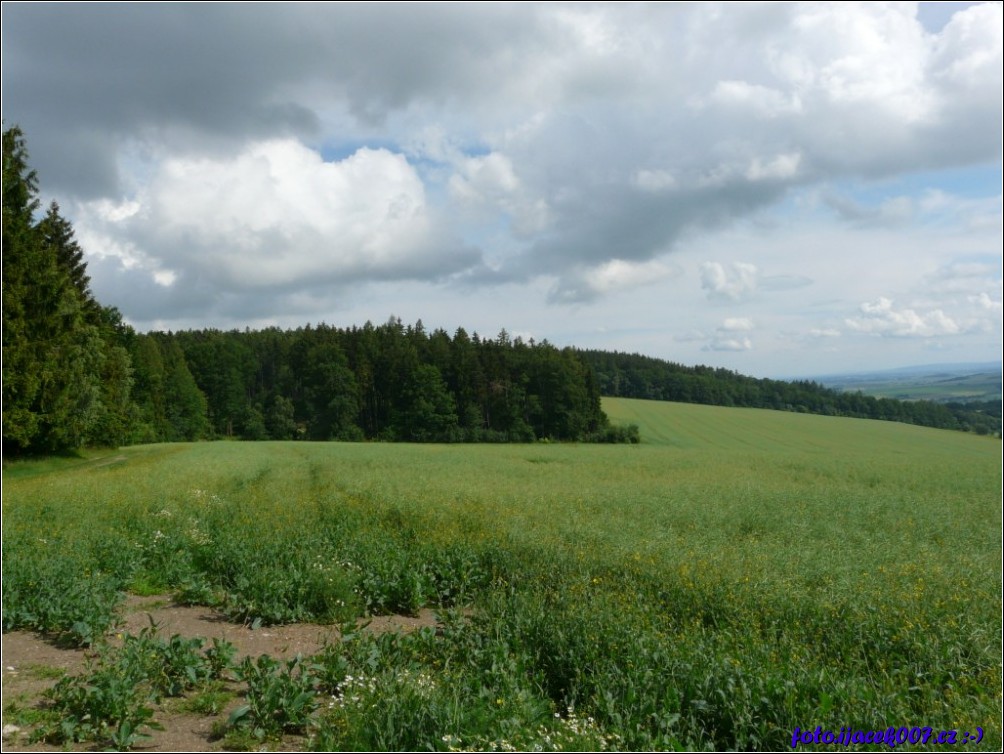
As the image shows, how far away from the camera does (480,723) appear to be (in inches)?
205

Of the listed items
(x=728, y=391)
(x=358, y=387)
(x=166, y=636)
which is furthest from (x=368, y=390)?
(x=166, y=636)

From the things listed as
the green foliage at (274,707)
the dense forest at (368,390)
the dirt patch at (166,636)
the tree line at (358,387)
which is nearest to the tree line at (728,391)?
the dense forest at (368,390)

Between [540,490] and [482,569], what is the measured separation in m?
10.1

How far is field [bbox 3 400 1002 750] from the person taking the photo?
5.33 m

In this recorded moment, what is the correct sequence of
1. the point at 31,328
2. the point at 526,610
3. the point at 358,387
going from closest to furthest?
the point at 526,610
the point at 31,328
the point at 358,387

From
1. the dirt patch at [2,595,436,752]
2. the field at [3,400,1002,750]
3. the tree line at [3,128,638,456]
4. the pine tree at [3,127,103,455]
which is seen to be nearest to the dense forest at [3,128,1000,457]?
the tree line at [3,128,638,456]

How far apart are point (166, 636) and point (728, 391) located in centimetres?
10372

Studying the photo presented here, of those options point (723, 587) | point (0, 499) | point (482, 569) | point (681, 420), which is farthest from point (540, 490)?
point (681, 420)

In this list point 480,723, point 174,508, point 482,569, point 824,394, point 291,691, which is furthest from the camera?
point 824,394

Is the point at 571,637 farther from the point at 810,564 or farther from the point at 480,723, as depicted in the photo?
the point at 810,564

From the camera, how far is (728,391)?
338 feet

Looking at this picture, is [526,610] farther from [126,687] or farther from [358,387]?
[358,387]

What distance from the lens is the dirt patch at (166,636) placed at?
17.0 feet

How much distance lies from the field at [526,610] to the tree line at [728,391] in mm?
71769
